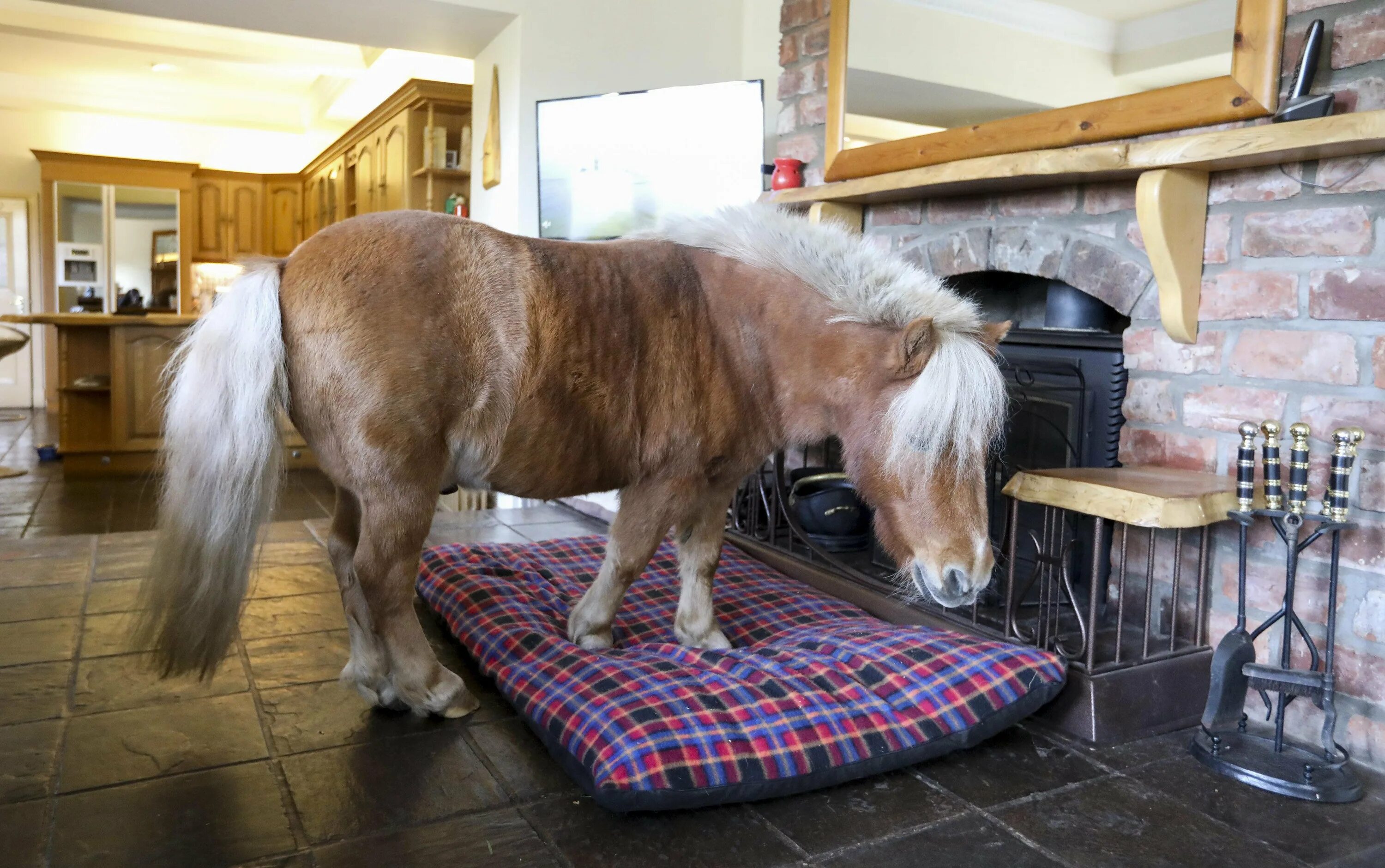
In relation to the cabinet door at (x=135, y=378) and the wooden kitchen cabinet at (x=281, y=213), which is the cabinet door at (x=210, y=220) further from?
the cabinet door at (x=135, y=378)

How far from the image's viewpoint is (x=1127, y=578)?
2275 millimetres

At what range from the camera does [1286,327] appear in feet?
6.51

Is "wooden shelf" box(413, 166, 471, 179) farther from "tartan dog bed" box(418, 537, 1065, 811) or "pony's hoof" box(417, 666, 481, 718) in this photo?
"pony's hoof" box(417, 666, 481, 718)

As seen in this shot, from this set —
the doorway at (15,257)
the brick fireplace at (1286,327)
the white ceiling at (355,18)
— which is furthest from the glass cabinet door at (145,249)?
the brick fireplace at (1286,327)

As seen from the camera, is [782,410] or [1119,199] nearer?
[782,410]

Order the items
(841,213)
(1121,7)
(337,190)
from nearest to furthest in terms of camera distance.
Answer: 1. (1121,7)
2. (841,213)
3. (337,190)

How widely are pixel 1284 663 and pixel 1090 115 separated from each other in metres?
1.27

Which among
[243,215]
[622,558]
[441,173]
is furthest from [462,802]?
[243,215]

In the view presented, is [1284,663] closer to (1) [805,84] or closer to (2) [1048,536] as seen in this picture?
(2) [1048,536]

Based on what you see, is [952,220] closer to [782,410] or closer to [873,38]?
[873,38]

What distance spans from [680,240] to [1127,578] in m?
1.32

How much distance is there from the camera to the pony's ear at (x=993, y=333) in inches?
75.0

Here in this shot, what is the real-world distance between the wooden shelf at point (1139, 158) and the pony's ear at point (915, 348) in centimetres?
61

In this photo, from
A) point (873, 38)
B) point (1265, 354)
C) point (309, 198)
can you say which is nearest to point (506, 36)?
point (873, 38)
